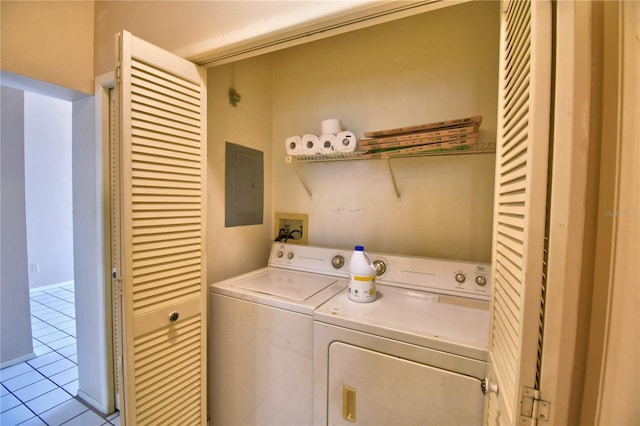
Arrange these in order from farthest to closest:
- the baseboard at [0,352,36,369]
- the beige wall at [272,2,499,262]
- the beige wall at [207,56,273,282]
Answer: the baseboard at [0,352,36,369], the beige wall at [207,56,273,282], the beige wall at [272,2,499,262]

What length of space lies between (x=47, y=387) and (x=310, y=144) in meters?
2.74

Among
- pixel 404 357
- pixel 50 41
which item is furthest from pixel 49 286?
pixel 404 357

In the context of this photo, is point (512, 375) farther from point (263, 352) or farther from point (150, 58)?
point (150, 58)

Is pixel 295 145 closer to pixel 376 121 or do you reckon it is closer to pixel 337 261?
pixel 376 121

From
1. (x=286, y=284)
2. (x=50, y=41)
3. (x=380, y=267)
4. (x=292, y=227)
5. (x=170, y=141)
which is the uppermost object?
(x=50, y=41)

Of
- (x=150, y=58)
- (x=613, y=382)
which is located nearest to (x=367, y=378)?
(x=613, y=382)

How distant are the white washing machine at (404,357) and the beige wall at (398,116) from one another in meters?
0.44

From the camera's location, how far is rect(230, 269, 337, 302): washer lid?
147 centimetres

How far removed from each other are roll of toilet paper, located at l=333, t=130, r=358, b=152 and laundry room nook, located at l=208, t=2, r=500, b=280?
0.27 m

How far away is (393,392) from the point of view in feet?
3.51

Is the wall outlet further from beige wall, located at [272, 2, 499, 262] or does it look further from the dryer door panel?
the dryer door panel

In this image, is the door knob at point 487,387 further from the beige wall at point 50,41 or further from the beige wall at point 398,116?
the beige wall at point 50,41

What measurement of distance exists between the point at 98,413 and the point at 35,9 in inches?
98.3

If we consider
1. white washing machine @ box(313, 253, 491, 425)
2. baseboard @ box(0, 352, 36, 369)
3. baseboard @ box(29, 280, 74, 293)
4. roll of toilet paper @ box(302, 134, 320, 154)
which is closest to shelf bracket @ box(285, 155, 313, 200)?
roll of toilet paper @ box(302, 134, 320, 154)
